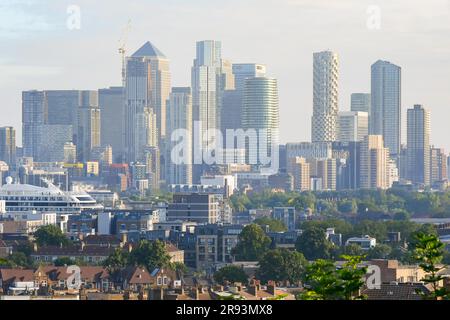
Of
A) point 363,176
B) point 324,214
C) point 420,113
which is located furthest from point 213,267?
point 363,176

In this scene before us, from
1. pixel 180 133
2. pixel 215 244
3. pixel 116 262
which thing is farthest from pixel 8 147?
pixel 116 262

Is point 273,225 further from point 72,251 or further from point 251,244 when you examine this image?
point 72,251

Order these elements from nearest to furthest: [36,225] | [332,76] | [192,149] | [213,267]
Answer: [213,267] → [36,225] → [332,76] → [192,149]

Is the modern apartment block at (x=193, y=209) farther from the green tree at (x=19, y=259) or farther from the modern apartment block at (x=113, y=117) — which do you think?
the modern apartment block at (x=113, y=117)

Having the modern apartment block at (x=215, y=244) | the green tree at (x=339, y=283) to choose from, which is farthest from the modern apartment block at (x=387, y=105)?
the green tree at (x=339, y=283)

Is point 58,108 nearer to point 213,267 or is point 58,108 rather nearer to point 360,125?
point 360,125
